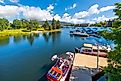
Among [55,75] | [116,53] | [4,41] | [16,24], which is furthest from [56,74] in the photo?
[16,24]

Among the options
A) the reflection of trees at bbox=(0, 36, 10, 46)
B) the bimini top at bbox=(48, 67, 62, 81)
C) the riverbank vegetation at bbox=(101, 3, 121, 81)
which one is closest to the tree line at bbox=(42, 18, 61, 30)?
the reflection of trees at bbox=(0, 36, 10, 46)

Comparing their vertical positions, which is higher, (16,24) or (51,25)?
(16,24)

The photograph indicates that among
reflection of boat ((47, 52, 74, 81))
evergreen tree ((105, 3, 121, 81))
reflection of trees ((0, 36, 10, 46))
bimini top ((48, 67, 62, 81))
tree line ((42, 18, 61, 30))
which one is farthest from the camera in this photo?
tree line ((42, 18, 61, 30))

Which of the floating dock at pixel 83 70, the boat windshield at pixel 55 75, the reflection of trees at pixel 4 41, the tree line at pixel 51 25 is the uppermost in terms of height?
the tree line at pixel 51 25

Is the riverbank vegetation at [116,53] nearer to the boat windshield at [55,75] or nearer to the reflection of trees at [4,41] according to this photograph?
the boat windshield at [55,75]

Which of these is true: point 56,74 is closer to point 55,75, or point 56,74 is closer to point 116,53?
point 55,75

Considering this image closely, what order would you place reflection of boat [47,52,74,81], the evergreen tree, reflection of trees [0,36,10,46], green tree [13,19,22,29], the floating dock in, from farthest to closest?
green tree [13,19,22,29] → reflection of trees [0,36,10,46] → reflection of boat [47,52,74,81] → the floating dock → the evergreen tree

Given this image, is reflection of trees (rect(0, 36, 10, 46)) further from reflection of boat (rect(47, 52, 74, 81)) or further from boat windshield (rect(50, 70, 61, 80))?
boat windshield (rect(50, 70, 61, 80))

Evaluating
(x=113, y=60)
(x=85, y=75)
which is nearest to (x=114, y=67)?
(x=113, y=60)

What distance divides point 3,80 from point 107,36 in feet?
59.6

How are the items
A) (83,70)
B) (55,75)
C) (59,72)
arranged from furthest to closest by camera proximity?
1. (83,70)
2. (59,72)
3. (55,75)

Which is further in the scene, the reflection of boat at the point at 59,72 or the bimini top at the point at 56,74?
the reflection of boat at the point at 59,72

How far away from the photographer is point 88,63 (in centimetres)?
2695

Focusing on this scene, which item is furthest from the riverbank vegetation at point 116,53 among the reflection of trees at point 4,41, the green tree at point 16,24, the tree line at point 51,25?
the green tree at point 16,24
